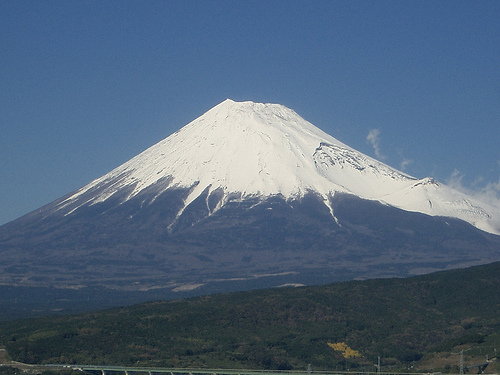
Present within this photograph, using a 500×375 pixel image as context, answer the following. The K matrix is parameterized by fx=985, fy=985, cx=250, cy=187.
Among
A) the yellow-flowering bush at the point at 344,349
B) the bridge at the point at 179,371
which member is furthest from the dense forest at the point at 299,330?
the bridge at the point at 179,371

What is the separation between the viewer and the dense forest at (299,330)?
9925cm

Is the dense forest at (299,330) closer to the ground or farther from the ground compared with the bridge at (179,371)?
farther from the ground

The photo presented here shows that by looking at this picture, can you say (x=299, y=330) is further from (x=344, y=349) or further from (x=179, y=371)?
(x=179, y=371)

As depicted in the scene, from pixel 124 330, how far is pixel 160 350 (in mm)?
7728

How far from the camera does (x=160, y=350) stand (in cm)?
10325

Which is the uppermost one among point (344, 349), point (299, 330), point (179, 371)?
point (299, 330)

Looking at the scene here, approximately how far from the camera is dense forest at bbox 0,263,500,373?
9925cm

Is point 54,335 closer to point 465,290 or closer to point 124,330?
point 124,330

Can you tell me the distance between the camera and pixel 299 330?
116 metres

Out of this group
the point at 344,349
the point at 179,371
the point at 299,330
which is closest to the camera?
the point at 179,371

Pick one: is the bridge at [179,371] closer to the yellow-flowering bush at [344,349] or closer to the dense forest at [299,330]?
the dense forest at [299,330]

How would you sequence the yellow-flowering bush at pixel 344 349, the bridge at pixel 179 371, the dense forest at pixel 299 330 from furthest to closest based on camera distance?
the yellow-flowering bush at pixel 344 349 → the dense forest at pixel 299 330 → the bridge at pixel 179 371

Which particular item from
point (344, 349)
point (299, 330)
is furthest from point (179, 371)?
point (299, 330)

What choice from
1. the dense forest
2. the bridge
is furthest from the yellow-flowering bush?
the bridge
